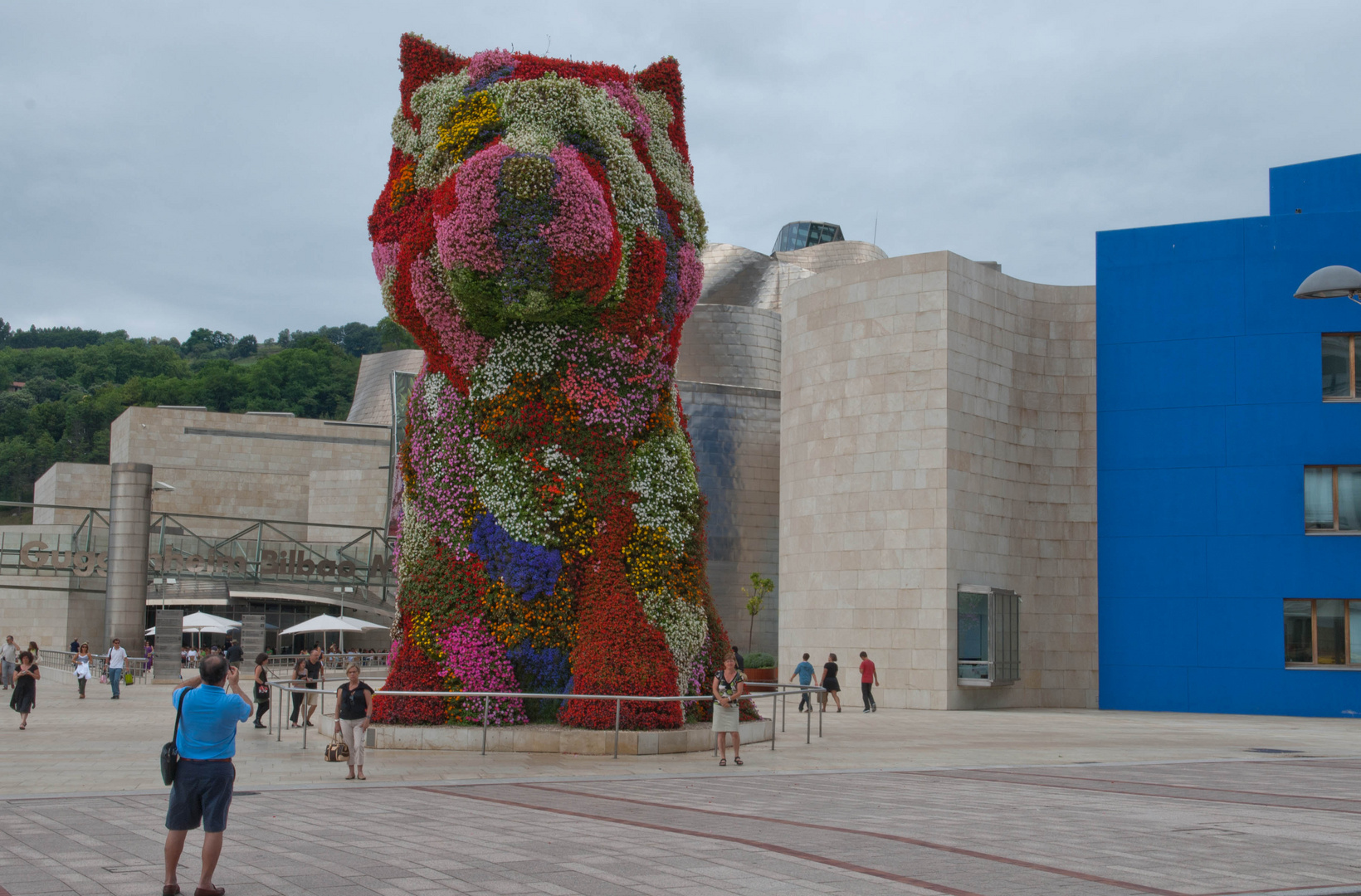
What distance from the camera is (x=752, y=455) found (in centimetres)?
4078

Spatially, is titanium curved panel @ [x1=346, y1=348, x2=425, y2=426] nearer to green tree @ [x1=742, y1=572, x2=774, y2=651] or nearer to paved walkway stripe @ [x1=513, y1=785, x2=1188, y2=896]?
green tree @ [x1=742, y1=572, x2=774, y2=651]

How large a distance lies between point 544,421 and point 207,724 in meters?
10.2

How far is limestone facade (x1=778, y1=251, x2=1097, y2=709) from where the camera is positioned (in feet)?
96.3

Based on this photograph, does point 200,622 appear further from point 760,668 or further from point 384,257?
point 384,257

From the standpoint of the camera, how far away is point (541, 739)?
1694 cm

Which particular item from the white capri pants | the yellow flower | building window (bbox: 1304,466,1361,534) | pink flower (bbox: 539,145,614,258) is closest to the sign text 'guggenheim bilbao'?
the yellow flower

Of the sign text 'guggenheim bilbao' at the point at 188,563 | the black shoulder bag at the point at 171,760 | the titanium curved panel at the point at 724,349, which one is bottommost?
the black shoulder bag at the point at 171,760

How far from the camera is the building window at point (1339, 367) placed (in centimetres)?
2909

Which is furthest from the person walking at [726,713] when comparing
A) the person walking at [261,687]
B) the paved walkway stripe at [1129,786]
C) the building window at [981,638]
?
the building window at [981,638]

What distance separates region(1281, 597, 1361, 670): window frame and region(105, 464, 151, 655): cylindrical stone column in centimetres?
3198

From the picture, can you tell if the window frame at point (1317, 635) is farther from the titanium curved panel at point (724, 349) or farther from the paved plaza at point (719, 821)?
the titanium curved panel at point (724, 349)

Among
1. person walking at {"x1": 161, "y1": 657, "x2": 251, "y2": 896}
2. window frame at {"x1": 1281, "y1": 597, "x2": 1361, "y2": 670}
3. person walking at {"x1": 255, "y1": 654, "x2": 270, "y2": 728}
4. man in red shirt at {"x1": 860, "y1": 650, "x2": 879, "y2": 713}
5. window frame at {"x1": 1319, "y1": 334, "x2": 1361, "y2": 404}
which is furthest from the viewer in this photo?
window frame at {"x1": 1319, "y1": 334, "x2": 1361, "y2": 404}

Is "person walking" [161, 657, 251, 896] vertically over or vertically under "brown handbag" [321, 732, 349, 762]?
over

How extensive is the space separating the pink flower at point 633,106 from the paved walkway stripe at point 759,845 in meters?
10.1
